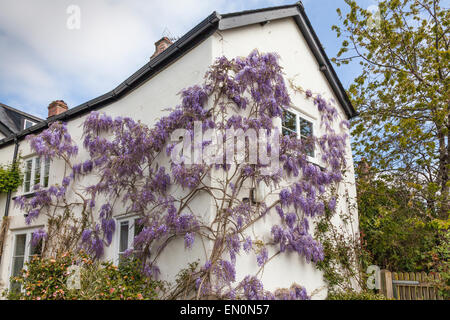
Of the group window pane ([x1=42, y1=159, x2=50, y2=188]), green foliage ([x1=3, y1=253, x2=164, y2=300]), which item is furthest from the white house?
green foliage ([x1=3, y1=253, x2=164, y2=300])

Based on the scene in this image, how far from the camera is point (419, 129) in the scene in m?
11.0

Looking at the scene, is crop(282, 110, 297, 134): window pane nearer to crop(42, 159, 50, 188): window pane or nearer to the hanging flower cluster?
the hanging flower cluster

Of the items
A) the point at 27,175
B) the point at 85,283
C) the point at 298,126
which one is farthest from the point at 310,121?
the point at 27,175

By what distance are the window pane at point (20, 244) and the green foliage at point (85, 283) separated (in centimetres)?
456

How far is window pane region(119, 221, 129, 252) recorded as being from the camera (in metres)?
7.55

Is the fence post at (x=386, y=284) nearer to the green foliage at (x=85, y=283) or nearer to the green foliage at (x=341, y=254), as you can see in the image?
the green foliage at (x=341, y=254)

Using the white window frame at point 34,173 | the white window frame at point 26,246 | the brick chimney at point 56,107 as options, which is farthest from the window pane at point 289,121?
the brick chimney at point 56,107

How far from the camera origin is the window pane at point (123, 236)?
24.8 feet

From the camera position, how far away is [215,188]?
607cm

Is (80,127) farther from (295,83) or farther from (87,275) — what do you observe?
(295,83)

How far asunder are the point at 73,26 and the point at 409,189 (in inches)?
435

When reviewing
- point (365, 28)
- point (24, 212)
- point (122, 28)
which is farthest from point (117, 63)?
point (365, 28)

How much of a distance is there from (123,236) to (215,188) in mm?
2839

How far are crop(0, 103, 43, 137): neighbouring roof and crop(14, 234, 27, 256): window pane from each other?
17.8 feet
